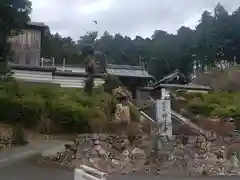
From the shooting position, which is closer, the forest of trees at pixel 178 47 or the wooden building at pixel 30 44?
the wooden building at pixel 30 44

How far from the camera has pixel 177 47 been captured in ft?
155

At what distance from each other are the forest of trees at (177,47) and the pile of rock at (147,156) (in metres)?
28.1

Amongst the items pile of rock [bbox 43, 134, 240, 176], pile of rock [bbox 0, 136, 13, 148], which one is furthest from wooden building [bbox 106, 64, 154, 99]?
pile of rock [bbox 43, 134, 240, 176]

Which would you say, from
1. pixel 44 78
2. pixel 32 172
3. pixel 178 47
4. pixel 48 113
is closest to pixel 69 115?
pixel 48 113

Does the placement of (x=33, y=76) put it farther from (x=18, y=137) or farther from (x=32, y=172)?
(x=32, y=172)

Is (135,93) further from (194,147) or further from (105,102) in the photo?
(194,147)

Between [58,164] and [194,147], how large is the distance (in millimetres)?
4066

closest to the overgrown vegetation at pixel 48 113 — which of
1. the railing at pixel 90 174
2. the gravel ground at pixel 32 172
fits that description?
the gravel ground at pixel 32 172

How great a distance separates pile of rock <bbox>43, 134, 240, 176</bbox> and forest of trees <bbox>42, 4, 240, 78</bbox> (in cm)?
2807

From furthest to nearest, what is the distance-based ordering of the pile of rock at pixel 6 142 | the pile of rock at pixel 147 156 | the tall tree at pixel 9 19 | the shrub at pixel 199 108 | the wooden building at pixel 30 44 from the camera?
A: the wooden building at pixel 30 44
the shrub at pixel 199 108
the tall tree at pixel 9 19
the pile of rock at pixel 6 142
the pile of rock at pixel 147 156

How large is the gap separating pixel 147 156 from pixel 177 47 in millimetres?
37303

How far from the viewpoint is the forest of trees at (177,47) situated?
40.3 meters

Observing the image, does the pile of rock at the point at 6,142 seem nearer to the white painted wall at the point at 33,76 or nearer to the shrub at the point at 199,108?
the shrub at the point at 199,108

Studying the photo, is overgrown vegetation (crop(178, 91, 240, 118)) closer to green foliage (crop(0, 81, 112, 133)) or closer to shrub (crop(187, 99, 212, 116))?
shrub (crop(187, 99, 212, 116))
